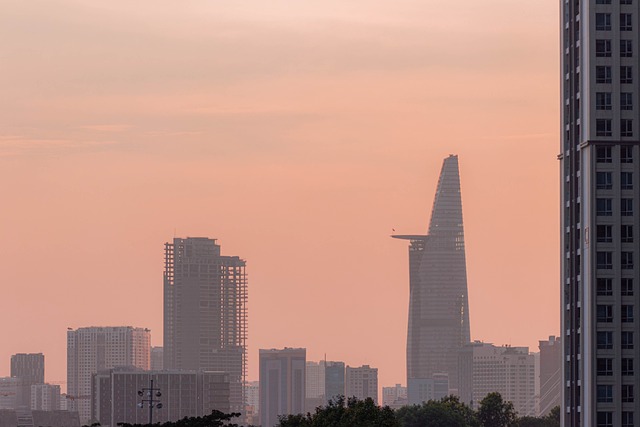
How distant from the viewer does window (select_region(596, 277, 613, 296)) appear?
16512 centimetres

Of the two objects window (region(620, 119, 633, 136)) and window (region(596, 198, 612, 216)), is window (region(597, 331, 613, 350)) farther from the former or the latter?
window (region(620, 119, 633, 136))

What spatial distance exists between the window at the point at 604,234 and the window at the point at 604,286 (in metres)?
2.98

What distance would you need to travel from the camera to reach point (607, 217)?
166m

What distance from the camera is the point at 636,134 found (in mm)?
165750

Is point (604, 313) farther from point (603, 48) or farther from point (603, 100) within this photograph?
point (603, 48)

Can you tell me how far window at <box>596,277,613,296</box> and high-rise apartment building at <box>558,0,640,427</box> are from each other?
8 cm

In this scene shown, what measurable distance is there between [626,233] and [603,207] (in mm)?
2749

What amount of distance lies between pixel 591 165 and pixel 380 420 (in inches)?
1019

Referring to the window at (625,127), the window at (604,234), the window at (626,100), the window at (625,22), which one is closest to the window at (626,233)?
the window at (604,234)

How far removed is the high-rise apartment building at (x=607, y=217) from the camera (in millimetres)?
164375

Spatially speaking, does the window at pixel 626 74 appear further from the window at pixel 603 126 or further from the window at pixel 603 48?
the window at pixel 603 126

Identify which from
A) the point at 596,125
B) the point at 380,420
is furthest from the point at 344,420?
the point at 596,125

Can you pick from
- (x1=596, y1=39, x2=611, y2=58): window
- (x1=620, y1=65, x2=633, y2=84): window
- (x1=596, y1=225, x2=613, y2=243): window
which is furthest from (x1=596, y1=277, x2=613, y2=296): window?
(x1=596, y1=39, x2=611, y2=58): window

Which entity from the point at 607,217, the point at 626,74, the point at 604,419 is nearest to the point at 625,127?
the point at 626,74
